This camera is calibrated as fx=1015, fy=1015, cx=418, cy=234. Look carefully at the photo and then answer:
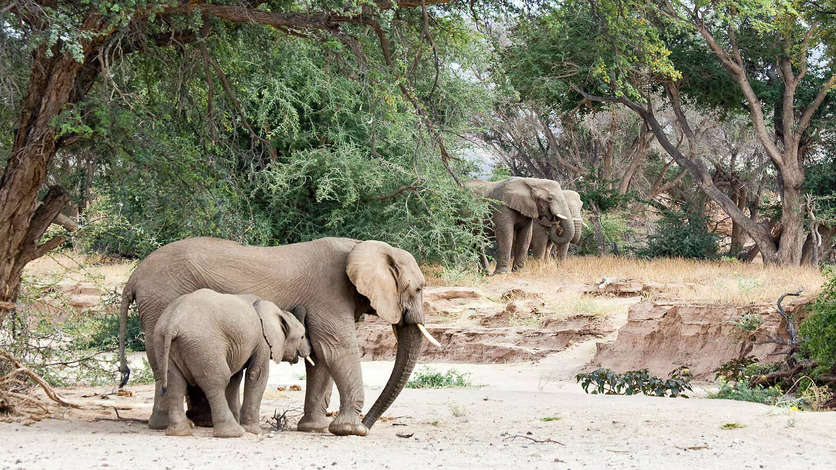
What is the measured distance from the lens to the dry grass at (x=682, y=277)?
50.9 feet

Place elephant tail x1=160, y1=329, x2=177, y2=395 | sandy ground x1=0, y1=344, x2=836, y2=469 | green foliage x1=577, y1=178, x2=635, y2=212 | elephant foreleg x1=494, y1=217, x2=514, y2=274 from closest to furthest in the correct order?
1. sandy ground x1=0, y1=344, x2=836, y2=469
2. elephant tail x1=160, y1=329, x2=177, y2=395
3. elephant foreleg x1=494, y1=217, x2=514, y2=274
4. green foliage x1=577, y1=178, x2=635, y2=212

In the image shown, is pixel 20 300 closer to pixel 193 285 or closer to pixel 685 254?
pixel 193 285

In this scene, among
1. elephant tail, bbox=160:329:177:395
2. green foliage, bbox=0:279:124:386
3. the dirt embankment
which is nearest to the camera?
elephant tail, bbox=160:329:177:395

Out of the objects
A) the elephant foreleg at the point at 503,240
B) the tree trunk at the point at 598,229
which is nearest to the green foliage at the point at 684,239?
the tree trunk at the point at 598,229

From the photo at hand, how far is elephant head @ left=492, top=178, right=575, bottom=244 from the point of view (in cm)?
2430

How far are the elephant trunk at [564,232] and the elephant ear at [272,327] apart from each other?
16.9 meters

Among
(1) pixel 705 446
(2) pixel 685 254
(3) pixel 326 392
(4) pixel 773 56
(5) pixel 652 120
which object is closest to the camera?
(1) pixel 705 446

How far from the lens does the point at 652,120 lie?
27438 millimetres

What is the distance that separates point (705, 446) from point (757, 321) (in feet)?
21.4

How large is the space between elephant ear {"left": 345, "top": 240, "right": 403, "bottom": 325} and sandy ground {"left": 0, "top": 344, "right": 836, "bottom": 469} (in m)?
1.09

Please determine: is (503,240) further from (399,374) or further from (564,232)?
(399,374)

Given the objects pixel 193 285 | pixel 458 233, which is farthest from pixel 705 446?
pixel 458 233

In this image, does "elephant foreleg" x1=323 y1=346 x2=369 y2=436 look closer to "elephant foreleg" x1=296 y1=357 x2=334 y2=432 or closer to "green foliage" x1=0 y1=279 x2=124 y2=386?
"elephant foreleg" x1=296 y1=357 x2=334 y2=432

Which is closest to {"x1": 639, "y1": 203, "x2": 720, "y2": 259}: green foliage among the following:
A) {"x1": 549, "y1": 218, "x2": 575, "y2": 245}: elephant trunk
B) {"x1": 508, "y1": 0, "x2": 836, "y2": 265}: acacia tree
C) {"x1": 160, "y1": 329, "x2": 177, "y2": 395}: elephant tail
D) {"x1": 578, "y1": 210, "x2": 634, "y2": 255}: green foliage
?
{"x1": 578, "y1": 210, "x2": 634, "y2": 255}: green foliage
